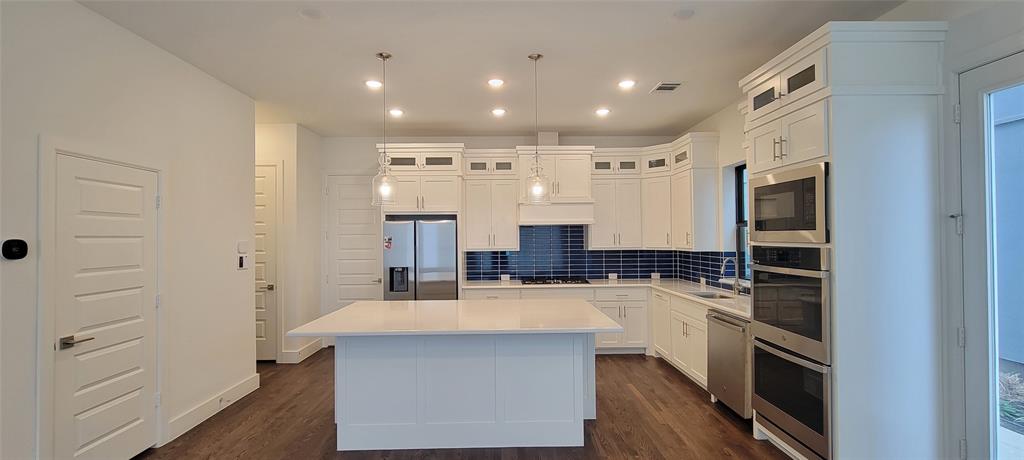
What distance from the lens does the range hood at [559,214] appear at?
5.32 m

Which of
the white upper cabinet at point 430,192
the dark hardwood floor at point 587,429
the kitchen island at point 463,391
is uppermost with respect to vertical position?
the white upper cabinet at point 430,192

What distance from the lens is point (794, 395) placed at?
8.68 feet

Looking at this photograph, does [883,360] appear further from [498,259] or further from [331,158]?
[331,158]

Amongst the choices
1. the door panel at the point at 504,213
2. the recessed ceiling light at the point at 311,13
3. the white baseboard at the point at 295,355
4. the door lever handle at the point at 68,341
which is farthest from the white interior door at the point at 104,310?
the door panel at the point at 504,213

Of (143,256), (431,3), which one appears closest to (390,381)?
(143,256)

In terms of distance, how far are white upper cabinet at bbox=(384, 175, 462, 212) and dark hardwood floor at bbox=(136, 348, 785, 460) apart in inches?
84.0

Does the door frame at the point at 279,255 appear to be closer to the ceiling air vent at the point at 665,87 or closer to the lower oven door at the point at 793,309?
the ceiling air vent at the point at 665,87

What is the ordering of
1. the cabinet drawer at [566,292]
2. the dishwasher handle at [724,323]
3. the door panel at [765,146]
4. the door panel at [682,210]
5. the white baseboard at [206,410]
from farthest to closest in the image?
the cabinet drawer at [566,292]
the door panel at [682,210]
the dishwasher handle at [724,323]
the white baseboard at [206,410]
the door panel at [765,146]

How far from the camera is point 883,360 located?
2332 mm

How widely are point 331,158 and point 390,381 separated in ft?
12.3

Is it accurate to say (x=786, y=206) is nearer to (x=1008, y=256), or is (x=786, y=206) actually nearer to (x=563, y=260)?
(x=1008, y=256)

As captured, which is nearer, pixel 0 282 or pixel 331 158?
pixel 0 282

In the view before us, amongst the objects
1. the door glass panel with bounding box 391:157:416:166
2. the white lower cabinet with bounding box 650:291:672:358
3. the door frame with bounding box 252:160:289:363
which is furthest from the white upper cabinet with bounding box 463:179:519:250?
the door frame with bounding box 252:160:289:363

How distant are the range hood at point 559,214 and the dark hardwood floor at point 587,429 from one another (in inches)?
73.9
